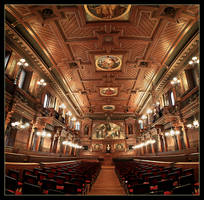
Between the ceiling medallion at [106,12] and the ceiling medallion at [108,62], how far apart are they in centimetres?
329

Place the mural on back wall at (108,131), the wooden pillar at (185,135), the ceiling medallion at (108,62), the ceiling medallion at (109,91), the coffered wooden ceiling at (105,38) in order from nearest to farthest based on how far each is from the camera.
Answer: the coffered wooden ceiling at (105,38) → the wooden pillar at (185,135) → the ceiling medallion at (108,62) → the ceiling medallion at (109,91) → the mural on back wall at (108,131)

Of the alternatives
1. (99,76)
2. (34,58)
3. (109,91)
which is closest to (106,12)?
(34,58)

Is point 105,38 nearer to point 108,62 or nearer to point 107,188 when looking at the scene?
point 108,62

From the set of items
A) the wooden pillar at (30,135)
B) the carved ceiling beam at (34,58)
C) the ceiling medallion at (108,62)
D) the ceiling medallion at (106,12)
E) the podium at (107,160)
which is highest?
the ceiling medallion at (106,12)

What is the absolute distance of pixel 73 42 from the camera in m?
9.06

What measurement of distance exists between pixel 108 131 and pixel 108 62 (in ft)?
52.7

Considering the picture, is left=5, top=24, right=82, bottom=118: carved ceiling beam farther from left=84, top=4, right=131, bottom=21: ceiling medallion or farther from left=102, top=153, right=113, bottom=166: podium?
left=102, top=153, right=113, bottom=166: podium

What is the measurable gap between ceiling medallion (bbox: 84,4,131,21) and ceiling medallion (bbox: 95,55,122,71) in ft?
10.8

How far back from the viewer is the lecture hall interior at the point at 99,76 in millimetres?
5414

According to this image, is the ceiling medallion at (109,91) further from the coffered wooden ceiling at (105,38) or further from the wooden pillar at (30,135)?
the wooden pillar at (30,135)

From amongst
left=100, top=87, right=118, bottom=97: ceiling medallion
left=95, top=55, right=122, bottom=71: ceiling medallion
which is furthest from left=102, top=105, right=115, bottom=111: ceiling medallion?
left=95, top=55, right=122, bottom=71: ceiling medallion

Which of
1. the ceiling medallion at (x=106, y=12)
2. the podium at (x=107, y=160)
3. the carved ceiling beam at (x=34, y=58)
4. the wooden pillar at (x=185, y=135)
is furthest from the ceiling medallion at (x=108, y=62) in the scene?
the podium at (x=107, y=160)

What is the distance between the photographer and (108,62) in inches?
445

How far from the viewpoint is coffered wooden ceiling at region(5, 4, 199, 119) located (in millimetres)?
6836
